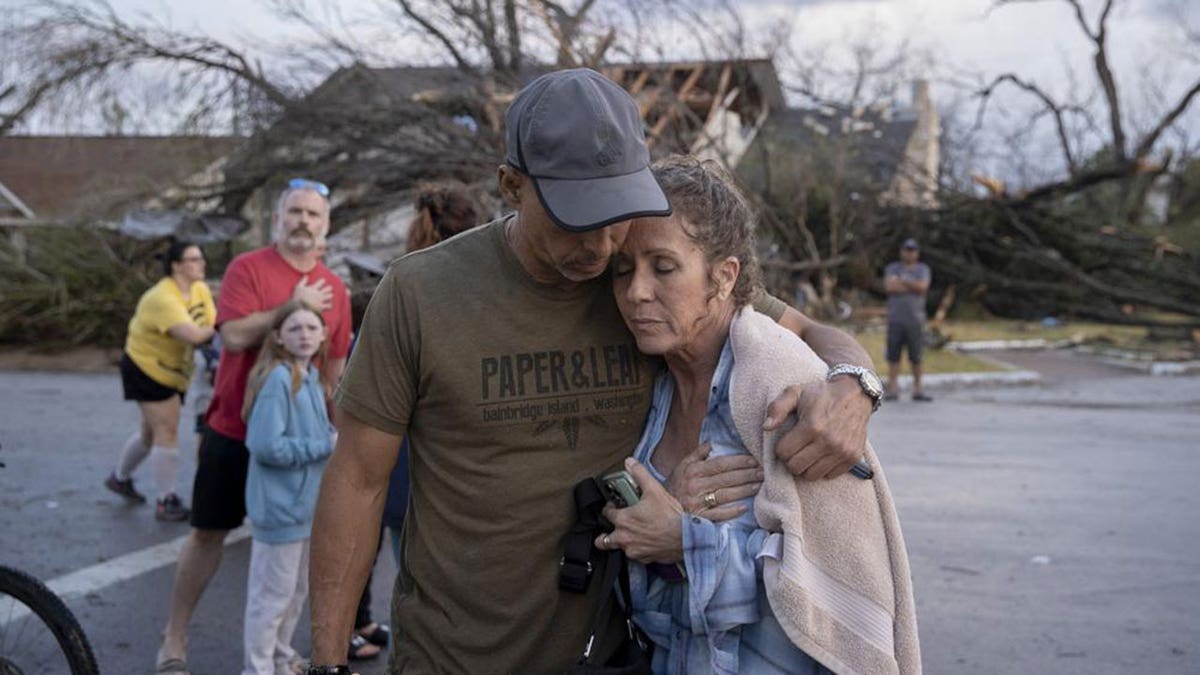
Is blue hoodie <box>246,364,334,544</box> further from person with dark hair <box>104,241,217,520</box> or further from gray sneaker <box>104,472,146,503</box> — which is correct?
gray sneaker <box>104,472,146,503</box>

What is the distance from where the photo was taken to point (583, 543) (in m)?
2.36

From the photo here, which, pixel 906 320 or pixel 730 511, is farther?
pixel 906 320

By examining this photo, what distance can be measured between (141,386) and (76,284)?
41.3 feet

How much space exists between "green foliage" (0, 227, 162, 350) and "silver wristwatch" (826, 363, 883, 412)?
57.6 feet

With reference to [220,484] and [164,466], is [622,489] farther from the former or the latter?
[164,466]

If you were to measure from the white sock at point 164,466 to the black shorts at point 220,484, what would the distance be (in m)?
2.82

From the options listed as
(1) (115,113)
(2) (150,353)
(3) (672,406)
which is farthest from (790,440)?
(1) (115,113)

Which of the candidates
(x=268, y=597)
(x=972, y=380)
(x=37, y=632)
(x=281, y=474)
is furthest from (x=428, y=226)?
(x=972, y=380)

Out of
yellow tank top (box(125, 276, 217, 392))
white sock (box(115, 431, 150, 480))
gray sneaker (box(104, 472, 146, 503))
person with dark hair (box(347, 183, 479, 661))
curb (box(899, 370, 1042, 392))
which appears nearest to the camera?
person with dark hair (box(347, 183, 479, 661))

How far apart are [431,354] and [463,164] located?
45.1ft

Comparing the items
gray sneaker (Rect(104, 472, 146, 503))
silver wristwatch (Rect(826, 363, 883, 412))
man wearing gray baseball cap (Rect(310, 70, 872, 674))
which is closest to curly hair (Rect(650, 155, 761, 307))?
man wearing gray baseball cap (Rect(310, 70, 872, 674))

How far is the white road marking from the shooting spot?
6293 millimetres

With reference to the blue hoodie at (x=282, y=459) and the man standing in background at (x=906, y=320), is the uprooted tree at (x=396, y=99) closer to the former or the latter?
the man standing in background at (x=906, y=320)

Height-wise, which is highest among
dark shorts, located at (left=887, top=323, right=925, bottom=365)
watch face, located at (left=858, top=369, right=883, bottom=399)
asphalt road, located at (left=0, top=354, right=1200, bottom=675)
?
watch face, located at (left=858, top=369, right=883, bottom=399)
